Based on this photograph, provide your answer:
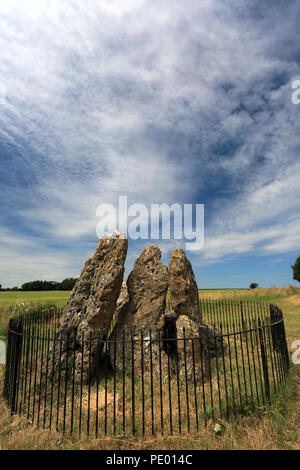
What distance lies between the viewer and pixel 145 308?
7.98 m

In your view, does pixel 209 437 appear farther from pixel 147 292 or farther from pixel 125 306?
pixel 125 306

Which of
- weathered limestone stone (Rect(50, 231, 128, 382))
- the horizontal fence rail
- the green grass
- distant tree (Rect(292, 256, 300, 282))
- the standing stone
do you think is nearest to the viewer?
the horizontal fence rail

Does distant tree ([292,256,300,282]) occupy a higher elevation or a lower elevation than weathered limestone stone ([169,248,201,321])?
higher

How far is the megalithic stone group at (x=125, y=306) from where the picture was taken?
24.0ft

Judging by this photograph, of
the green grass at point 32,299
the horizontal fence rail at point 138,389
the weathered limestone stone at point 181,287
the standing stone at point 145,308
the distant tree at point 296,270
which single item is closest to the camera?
the horizontal fence rail at point 138,389

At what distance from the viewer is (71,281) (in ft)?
179

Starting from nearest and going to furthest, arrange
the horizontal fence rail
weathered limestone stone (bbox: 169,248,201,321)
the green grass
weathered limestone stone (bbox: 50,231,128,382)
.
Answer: the horizontal fence rail, weathered limestone stone (bbox: 50,231,128,382), weathered limestone stone (bbox: 169,248,201,321), the green grass

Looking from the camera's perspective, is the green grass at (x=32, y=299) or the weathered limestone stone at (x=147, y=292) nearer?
the weathered limestone stone at (x=147, y=292)

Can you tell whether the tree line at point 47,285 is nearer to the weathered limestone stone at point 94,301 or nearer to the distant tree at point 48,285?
the distant tree at point 48,285

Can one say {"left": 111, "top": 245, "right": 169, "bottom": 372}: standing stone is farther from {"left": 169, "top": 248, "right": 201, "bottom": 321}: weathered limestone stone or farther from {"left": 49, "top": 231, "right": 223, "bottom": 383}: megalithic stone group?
{"left": 169, "top": 248, "right": 201, "bottom": 321}: weathered limestone stone

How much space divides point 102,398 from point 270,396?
394 cm

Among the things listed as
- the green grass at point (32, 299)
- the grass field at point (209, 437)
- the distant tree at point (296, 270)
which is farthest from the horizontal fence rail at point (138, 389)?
the distant tree at point (296, 270)

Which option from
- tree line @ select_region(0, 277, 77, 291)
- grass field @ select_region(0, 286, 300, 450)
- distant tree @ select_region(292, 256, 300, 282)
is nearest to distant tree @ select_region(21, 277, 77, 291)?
tree line @ select_region(0, 277, 77, 291)

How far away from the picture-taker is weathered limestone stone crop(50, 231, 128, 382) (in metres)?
7.30
